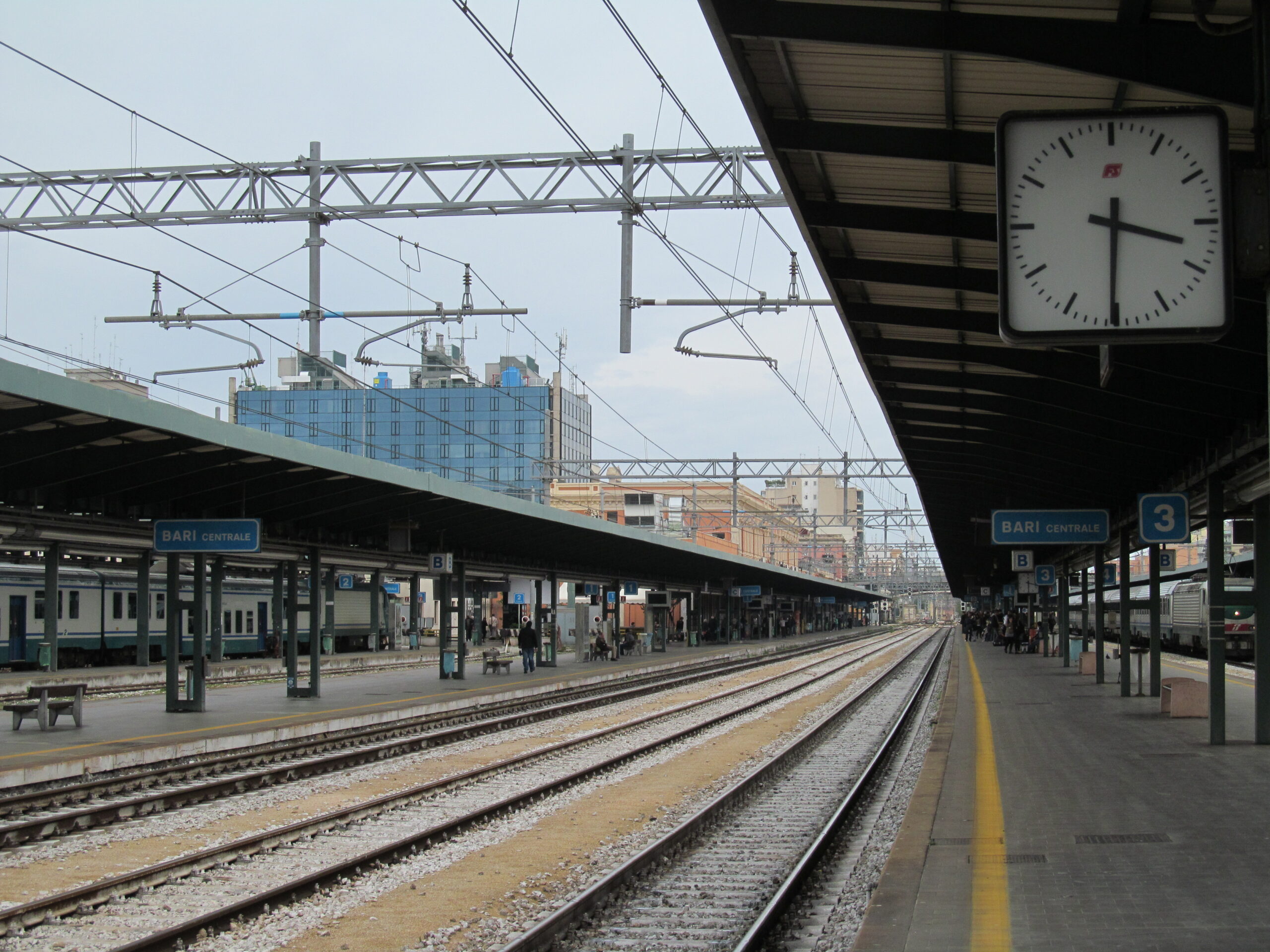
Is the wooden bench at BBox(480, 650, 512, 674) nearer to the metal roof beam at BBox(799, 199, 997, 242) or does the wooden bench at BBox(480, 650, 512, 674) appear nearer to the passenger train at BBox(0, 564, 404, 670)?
the passenger train at BBox(0, 564, 404, 670)

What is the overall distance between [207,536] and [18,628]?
17.7 m

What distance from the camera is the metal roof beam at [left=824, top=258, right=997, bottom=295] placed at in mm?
10664

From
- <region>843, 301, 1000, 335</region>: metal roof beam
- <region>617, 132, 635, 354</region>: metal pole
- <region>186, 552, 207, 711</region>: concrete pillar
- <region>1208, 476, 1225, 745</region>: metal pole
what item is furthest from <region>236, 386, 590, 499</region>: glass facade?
<region>843, 301, 1000, 335</region>: metal roof beam

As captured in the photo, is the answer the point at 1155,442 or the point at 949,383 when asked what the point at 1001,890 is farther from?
the point at 1155,442

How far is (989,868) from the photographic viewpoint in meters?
7.77

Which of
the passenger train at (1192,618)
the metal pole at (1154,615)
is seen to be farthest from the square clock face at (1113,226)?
the passenger train at (1192,618)

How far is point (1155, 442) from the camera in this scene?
15.7m

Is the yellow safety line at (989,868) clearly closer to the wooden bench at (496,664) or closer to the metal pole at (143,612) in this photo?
the wooden bench at (496,664)

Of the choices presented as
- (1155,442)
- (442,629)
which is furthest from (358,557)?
(1155,442)

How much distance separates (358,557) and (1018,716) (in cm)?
1446

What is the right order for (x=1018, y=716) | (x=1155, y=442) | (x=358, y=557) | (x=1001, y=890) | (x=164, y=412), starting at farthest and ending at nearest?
(x=358, y=557), (x=1018, y=716), (x=1155, y=442), (x=164, y=412), (x=1001, y=890)

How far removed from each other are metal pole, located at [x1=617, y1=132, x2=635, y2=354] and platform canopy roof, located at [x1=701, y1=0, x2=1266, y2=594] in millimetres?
2777

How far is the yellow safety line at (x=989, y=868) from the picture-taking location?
6113 millimetres

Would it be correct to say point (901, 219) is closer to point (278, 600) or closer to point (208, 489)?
point (208, 489)
